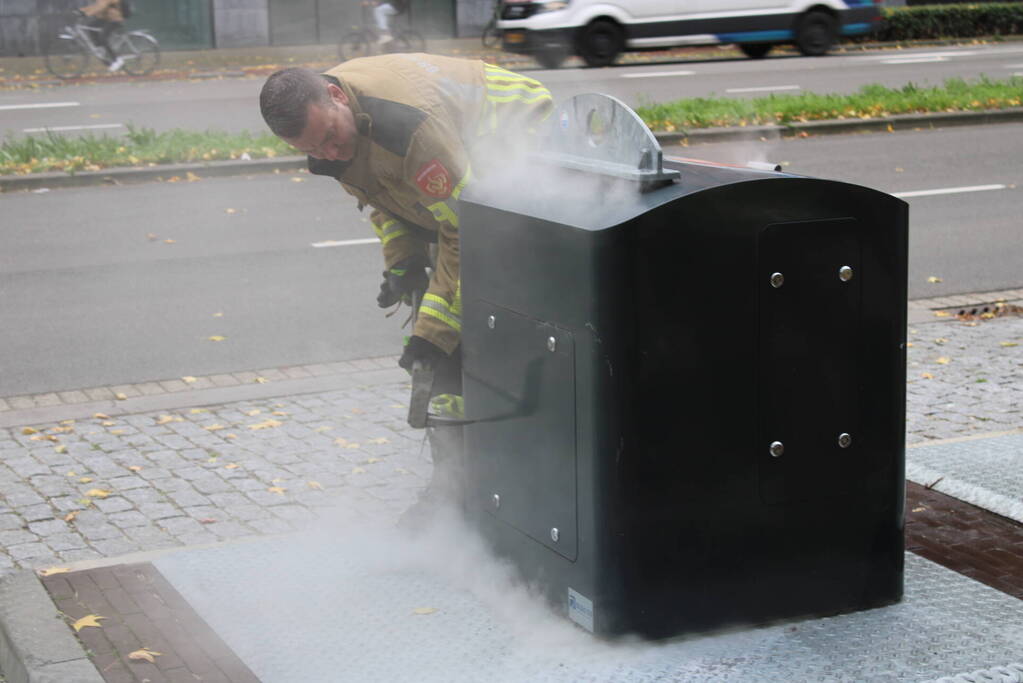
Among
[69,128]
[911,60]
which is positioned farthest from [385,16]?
[911,60]

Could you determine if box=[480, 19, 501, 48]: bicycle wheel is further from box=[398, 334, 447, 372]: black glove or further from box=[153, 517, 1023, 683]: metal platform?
box=[153, 517, 1023, 683]: metal platform

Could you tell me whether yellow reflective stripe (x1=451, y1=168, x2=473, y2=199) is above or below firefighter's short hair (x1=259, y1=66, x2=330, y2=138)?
below

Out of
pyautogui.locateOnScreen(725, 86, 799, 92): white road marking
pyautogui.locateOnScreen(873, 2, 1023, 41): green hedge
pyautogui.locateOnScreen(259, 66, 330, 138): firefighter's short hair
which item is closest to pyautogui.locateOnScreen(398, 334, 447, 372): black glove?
pyautogui.locateOnScreen(259, 66, 330, 138): firefighter's short hair

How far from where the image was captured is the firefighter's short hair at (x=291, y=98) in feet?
12.7

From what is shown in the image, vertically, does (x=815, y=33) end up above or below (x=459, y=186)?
above

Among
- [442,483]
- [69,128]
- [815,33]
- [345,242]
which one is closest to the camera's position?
[442,483]

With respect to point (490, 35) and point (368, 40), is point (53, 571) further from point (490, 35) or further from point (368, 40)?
point (490, 35)

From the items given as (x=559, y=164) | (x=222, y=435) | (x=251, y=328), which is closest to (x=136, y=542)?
(x=222, y=435)

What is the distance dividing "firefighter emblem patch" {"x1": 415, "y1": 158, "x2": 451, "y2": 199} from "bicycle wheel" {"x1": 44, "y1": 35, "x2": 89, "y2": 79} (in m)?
19.4

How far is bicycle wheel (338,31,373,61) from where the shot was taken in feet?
75.0

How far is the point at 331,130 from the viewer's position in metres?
4.01

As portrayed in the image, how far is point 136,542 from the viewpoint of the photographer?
4.72 m

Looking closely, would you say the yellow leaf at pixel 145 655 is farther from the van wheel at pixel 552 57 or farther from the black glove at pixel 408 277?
the van wheel at pixel 552 57

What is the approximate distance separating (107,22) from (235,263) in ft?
45.4
